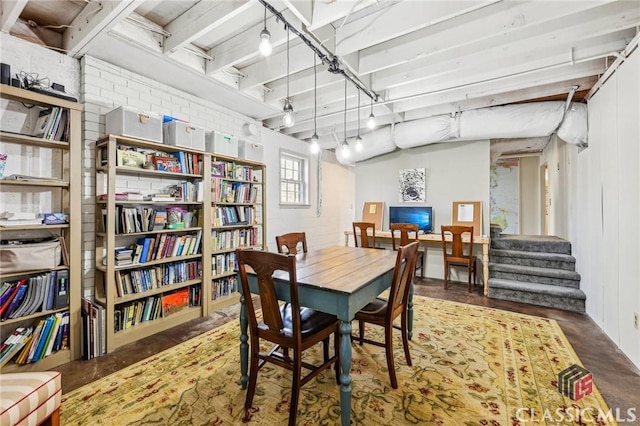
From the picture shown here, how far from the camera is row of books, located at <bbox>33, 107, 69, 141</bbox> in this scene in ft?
7.30

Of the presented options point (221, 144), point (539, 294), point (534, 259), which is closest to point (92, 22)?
point (221, 144)

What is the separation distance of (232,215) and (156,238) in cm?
97

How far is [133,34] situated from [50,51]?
73 cm

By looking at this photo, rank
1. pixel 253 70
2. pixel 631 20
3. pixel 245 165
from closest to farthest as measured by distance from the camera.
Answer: pixel 631 20
pixel 253 70
pixel 245 165

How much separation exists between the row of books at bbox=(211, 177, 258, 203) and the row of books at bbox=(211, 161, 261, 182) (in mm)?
78

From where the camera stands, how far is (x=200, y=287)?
127 inches

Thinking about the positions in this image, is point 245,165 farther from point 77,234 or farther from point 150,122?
point 77,234

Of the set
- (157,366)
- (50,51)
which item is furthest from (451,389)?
(50,51)

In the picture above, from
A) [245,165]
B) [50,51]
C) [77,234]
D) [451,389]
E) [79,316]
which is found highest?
[50,51]

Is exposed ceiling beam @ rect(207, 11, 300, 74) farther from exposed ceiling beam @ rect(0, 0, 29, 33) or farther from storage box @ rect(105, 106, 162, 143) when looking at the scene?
exposed ceiling beam @ rect(0, 0, 29, 33)

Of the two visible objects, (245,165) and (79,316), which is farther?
(245,165)

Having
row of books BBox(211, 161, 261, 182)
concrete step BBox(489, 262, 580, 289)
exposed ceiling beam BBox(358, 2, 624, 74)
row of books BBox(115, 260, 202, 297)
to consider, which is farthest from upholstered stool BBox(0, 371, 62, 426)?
concrete step BBox(489, 262, 580, 289)

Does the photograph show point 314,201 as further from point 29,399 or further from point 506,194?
point 506,194

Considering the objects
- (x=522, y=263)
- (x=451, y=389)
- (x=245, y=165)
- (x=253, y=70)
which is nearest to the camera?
(x=451, y=389)
